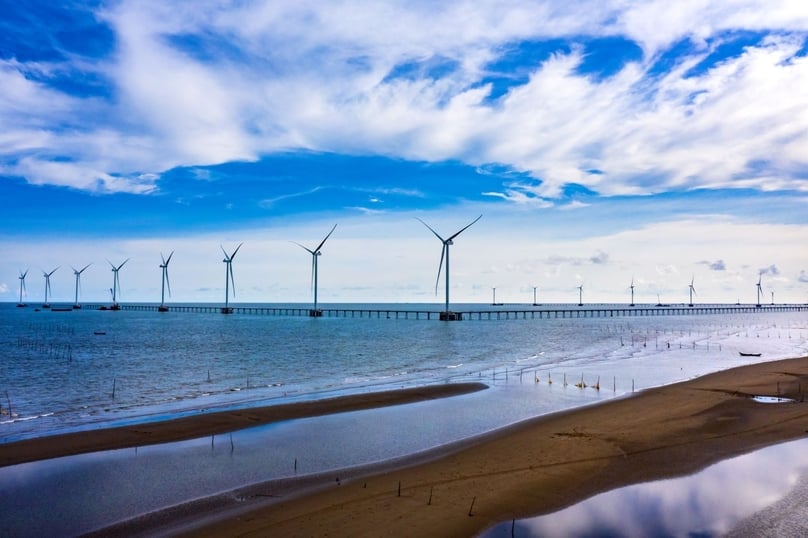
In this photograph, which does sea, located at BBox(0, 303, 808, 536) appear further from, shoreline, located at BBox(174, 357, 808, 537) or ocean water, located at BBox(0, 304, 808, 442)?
shoreline, located at BBox(174, 357, 808, 537)

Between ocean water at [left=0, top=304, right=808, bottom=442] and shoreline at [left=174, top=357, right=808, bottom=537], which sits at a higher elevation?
shoreline at [left=174, top=357, right=808, bottom=537]

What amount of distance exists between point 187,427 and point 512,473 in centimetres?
1430

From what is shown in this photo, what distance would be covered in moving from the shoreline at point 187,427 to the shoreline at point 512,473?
8236 millimetres

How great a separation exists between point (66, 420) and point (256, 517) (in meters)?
17.9

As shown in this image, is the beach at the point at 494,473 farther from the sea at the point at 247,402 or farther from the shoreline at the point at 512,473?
the sea at the point at 247,402

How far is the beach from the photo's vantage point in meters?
12.7

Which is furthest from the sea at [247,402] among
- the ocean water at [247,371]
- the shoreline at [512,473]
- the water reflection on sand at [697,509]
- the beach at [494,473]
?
the water reflection on sand at [697,509]

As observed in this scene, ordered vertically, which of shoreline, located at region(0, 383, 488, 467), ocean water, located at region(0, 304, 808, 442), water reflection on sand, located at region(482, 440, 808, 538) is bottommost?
ocean water, located at region(0, 304, 808, 442)

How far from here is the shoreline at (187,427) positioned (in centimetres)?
1959

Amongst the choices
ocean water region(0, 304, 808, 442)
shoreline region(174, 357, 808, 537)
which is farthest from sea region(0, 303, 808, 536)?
shoreline region(174, 357, 808, 537)

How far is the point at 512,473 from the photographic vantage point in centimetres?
1638

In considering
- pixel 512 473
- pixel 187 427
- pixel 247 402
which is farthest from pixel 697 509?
pixel 247 402

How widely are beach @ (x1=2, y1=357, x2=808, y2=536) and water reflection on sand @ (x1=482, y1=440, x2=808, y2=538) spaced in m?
0.61

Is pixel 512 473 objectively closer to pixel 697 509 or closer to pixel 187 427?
pixel 697 509
